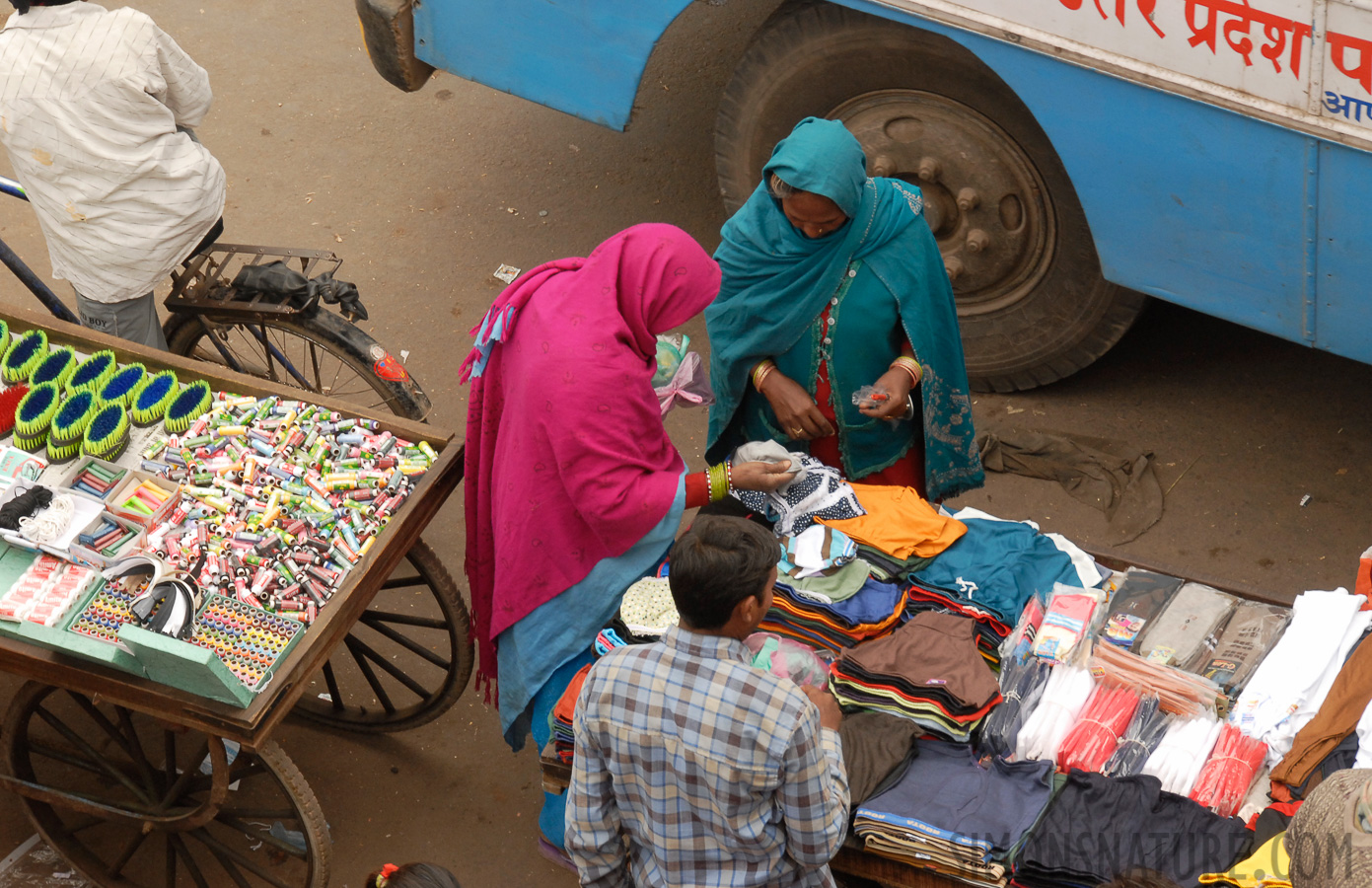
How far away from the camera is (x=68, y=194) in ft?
11.8

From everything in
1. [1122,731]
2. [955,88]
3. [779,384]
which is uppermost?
[955,88]

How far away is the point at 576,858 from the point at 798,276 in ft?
5.07

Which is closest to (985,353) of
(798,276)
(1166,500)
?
(1166,500)

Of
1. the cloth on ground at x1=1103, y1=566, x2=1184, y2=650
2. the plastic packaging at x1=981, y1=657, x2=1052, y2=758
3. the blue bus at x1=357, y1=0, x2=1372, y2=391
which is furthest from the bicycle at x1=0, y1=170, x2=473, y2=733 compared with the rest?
the cloth on ground at x1=1103, y1=566, x2=1184, y2=650

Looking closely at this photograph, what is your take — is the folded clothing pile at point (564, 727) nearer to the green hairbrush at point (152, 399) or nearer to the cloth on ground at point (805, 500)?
the cloth on ground at point (805, 500)

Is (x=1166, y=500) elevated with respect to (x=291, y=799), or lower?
elevated

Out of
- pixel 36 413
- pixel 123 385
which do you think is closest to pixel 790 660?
pixel 123 385

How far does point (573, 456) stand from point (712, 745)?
852mm

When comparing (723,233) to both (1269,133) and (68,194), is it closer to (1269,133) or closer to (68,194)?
(1269,133)

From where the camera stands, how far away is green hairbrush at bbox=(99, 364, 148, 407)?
10.6 feet

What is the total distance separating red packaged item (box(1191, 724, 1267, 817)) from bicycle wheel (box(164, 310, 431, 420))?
8.22 feet

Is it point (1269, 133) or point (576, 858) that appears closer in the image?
point (576, 858)

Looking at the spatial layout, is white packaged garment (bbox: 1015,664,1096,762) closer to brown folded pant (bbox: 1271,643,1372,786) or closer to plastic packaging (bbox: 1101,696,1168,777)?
plastic packaging (bbox: 1101,696,1168,777)

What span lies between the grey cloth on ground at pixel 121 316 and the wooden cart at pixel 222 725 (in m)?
0.24
